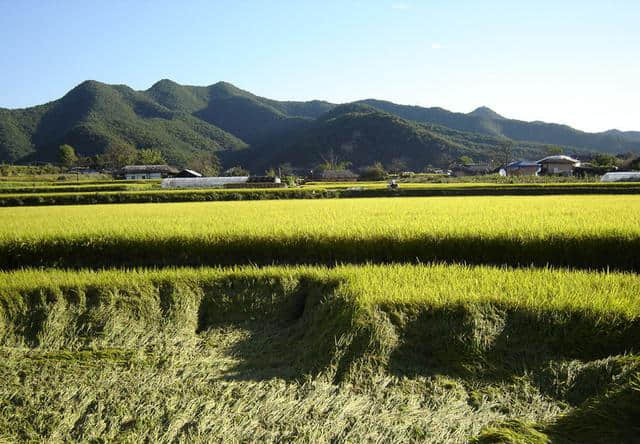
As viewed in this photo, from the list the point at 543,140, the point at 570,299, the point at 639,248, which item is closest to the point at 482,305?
the point at 570,299

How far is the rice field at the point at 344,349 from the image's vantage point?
3.35 meters

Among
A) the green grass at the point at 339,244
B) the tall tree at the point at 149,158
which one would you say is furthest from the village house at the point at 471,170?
the green grass at the point at 339,244

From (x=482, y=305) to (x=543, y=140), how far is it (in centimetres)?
15915

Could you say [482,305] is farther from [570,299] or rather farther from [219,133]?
[219,133]

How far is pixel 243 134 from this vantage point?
13312 cm

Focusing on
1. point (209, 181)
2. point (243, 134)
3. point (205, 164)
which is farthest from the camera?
point (243, 134)

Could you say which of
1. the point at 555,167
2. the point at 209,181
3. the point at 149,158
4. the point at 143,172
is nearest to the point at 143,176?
the point at 143,172

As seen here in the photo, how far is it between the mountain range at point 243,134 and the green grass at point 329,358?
8945cm

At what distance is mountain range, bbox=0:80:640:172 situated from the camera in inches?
3856

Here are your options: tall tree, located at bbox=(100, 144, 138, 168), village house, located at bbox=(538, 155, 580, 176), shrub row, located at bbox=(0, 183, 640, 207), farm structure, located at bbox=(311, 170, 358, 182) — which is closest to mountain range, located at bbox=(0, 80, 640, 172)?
tall tree, located at bbox=(100, 144, 138, 168)

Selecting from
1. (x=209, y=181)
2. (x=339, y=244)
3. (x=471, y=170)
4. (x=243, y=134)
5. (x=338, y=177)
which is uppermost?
(x=243, y=134)

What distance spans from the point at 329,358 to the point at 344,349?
0.17m

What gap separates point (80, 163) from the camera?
89.3 m

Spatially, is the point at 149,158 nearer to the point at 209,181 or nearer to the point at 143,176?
the point at 143,176
